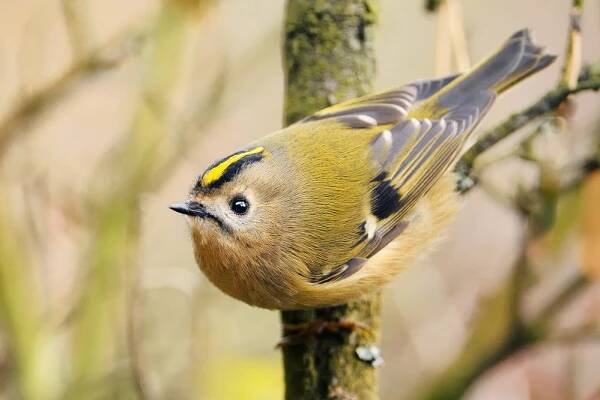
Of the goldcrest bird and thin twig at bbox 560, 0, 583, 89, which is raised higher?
thin twig at bbox 560, 0, 583, 89

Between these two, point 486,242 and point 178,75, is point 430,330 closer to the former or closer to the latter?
point 486,242

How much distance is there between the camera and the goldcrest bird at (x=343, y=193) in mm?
1863

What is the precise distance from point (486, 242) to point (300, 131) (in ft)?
5.44

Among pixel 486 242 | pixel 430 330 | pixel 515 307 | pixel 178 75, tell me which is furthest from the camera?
pixel 486 242

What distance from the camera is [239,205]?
1.84m

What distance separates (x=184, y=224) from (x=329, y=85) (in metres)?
1.14

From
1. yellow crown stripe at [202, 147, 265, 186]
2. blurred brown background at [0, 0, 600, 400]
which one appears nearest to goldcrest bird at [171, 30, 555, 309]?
yellow crown stripe at [202, 147, 265, 186]

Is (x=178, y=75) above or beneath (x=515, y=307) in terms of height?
above

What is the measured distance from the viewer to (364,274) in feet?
6.39

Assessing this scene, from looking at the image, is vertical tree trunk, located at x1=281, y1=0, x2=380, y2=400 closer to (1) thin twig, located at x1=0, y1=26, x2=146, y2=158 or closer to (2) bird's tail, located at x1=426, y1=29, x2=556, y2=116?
(2) bird's tail, located at x1=426, y1=29, x2=556, y2=116

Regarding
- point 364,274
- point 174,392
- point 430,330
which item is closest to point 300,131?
point 364,274

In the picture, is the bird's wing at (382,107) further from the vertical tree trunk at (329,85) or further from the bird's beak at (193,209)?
the bird's beak at (193,209)

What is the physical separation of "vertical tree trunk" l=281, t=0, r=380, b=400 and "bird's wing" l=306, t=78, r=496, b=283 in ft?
0.22

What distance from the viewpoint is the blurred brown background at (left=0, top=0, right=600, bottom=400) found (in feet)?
7.02
